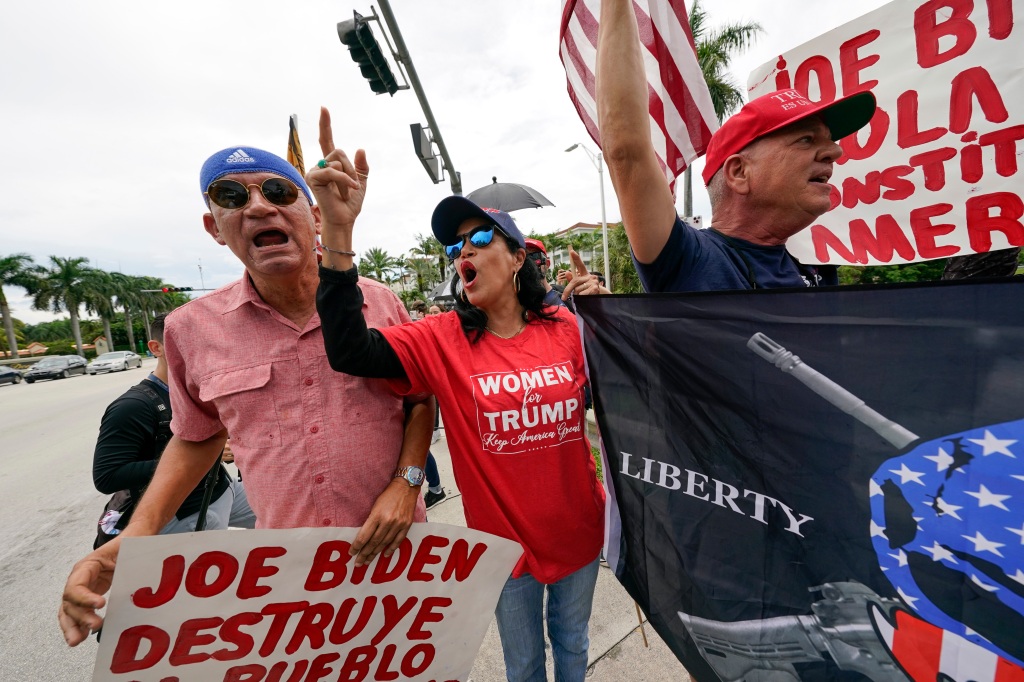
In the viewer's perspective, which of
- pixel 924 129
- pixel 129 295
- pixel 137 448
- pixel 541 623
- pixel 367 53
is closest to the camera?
pixel 541 623

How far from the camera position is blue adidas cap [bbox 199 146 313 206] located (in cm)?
142

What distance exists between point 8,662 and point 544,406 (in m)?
3.76

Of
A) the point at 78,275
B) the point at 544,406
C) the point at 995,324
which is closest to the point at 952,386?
the point at 995,324

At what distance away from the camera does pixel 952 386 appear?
3.10 ft

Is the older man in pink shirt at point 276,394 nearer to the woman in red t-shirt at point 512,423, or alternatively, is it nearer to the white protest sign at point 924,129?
the woman in red t-shirt at point 512,423

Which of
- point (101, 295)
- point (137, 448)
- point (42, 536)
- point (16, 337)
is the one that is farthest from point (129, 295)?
point (137, 448)

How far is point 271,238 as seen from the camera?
1477 millimetres

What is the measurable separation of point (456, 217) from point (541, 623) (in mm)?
1580

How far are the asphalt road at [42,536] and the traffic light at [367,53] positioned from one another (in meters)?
5.80

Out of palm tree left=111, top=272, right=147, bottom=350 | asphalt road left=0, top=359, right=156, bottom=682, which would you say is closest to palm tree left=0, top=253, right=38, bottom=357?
palm tree left=111, top=272, right=147, bottom=350

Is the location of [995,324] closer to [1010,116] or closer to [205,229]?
[1010,116]

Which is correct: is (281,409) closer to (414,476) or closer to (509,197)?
(414,476)

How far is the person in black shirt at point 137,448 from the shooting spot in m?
2.18

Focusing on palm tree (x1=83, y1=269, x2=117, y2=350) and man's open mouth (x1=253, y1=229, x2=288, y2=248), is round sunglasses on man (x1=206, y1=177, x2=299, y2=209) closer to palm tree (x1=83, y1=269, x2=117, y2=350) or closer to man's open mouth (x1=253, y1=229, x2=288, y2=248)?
man's open mouth (x1=253, y1=229, x2=288, y2=248)
